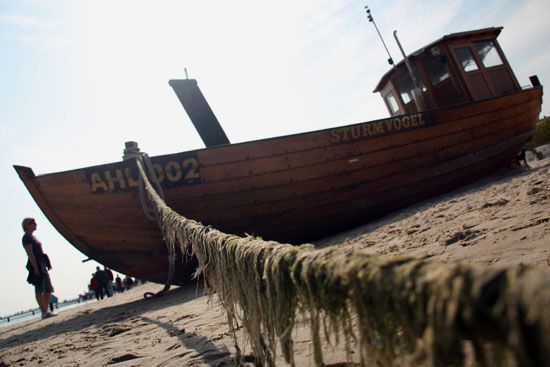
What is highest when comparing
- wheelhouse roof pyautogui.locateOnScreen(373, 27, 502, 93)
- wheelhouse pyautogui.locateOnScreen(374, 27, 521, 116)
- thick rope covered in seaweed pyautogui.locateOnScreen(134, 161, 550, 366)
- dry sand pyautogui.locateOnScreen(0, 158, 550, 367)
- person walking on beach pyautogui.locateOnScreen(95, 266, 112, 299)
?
wheelhouse roof pyautogui.locateOnScreen(373, 27, 502, 93)

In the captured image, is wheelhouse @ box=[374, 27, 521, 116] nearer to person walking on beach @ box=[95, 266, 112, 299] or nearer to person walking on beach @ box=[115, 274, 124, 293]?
person walking on beach @ box=[95, 266, 112, 299]

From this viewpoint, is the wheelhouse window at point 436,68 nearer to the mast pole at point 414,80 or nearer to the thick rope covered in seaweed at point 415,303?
the mast pole at point 414,80

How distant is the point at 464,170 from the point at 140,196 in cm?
777

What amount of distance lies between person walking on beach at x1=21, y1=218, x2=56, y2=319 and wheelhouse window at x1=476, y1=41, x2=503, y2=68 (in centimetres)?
1230

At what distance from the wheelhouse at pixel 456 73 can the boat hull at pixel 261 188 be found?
1904mm

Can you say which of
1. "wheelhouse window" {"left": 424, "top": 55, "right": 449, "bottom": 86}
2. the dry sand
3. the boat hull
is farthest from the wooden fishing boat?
the dry sand

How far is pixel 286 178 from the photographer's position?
6.55 m

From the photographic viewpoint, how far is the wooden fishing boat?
238 inches

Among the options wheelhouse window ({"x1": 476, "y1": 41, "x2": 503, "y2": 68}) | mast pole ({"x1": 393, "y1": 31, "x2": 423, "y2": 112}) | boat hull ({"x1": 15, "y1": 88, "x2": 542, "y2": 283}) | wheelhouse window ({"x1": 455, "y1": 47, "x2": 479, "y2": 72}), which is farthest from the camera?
wheelhouse window ({"x1": 476, "y1": 41, "x2": 503, "y2": 68})

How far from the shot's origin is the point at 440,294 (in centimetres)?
52

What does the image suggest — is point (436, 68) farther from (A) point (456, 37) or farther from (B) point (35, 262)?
(B) point (35, 262)

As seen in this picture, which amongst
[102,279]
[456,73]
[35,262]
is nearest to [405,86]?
[456,73]

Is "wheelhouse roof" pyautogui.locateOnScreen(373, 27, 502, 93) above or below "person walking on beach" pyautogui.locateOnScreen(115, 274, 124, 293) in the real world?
above

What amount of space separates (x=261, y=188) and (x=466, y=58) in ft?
24.7
